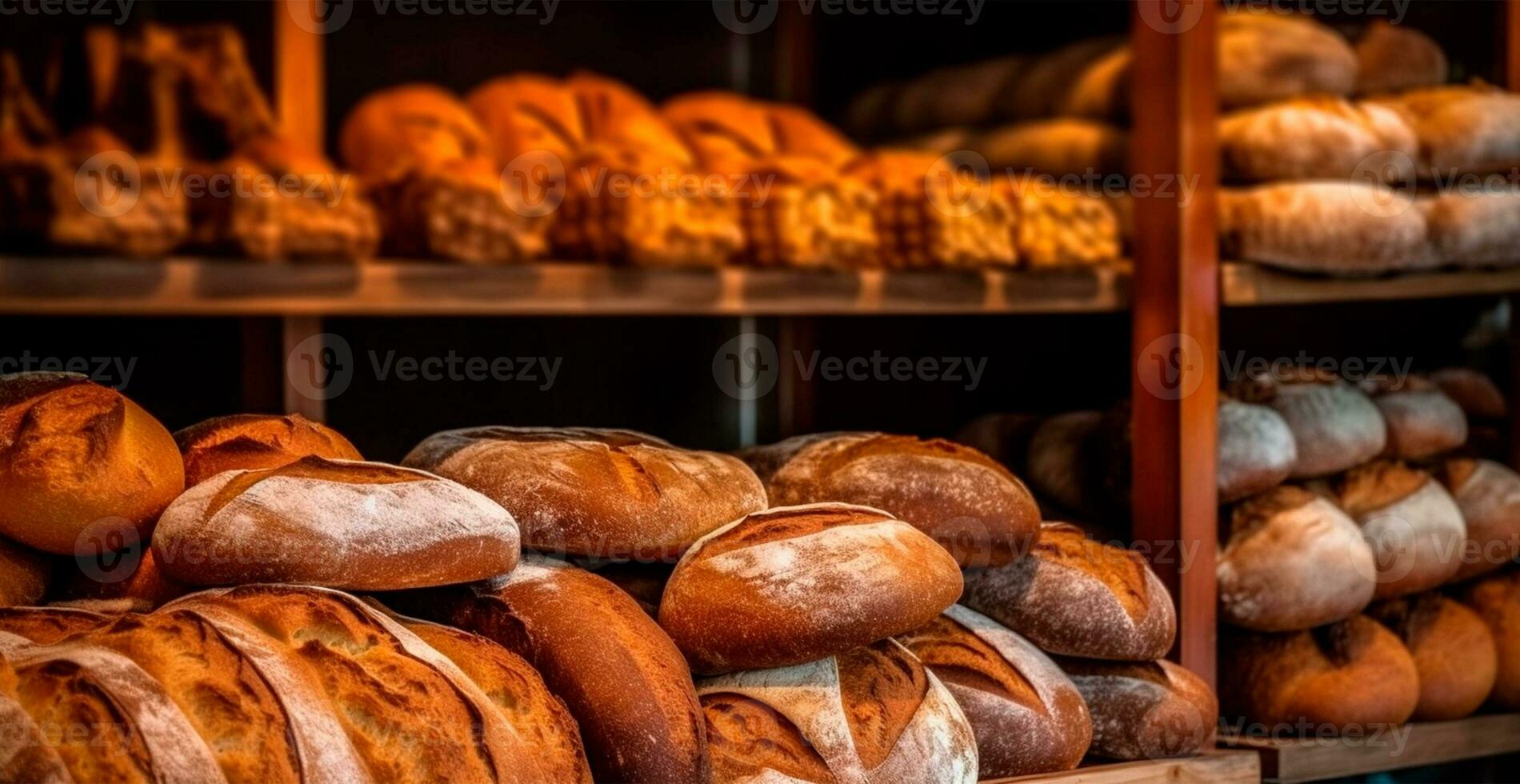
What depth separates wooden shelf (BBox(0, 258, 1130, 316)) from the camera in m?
1.91

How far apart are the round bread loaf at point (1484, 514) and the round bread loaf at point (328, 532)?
6.35 feet

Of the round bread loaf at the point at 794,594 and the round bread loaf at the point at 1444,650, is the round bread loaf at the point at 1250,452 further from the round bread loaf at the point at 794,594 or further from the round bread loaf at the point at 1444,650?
the round bread loaf at the point at 794,594

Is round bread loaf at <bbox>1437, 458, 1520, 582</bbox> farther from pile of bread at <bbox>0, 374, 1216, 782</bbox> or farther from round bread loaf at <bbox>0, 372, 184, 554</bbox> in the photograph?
round bread loaf at <bbox>0, 372, 184, 554</bbox>

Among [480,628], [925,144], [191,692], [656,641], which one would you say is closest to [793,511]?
[656,641]

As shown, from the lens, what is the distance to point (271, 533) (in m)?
1.38

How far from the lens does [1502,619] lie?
107 inches

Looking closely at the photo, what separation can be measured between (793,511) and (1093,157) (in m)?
1.37

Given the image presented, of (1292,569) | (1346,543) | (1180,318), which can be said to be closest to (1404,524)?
(1346,543)

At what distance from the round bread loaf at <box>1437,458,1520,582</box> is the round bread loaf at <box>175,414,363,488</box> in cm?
199

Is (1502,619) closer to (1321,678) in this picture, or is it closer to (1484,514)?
(1484,514)

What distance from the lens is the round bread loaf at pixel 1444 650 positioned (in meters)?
2.55

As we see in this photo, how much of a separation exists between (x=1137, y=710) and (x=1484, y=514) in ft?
3.65

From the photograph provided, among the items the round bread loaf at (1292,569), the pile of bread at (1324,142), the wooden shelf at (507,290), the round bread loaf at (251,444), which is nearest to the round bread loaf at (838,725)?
the round bread loaf at (251,444)

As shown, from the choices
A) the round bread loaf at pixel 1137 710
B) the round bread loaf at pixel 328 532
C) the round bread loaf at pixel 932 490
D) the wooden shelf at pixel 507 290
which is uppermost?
the wooden shelf at pixel 507 290
